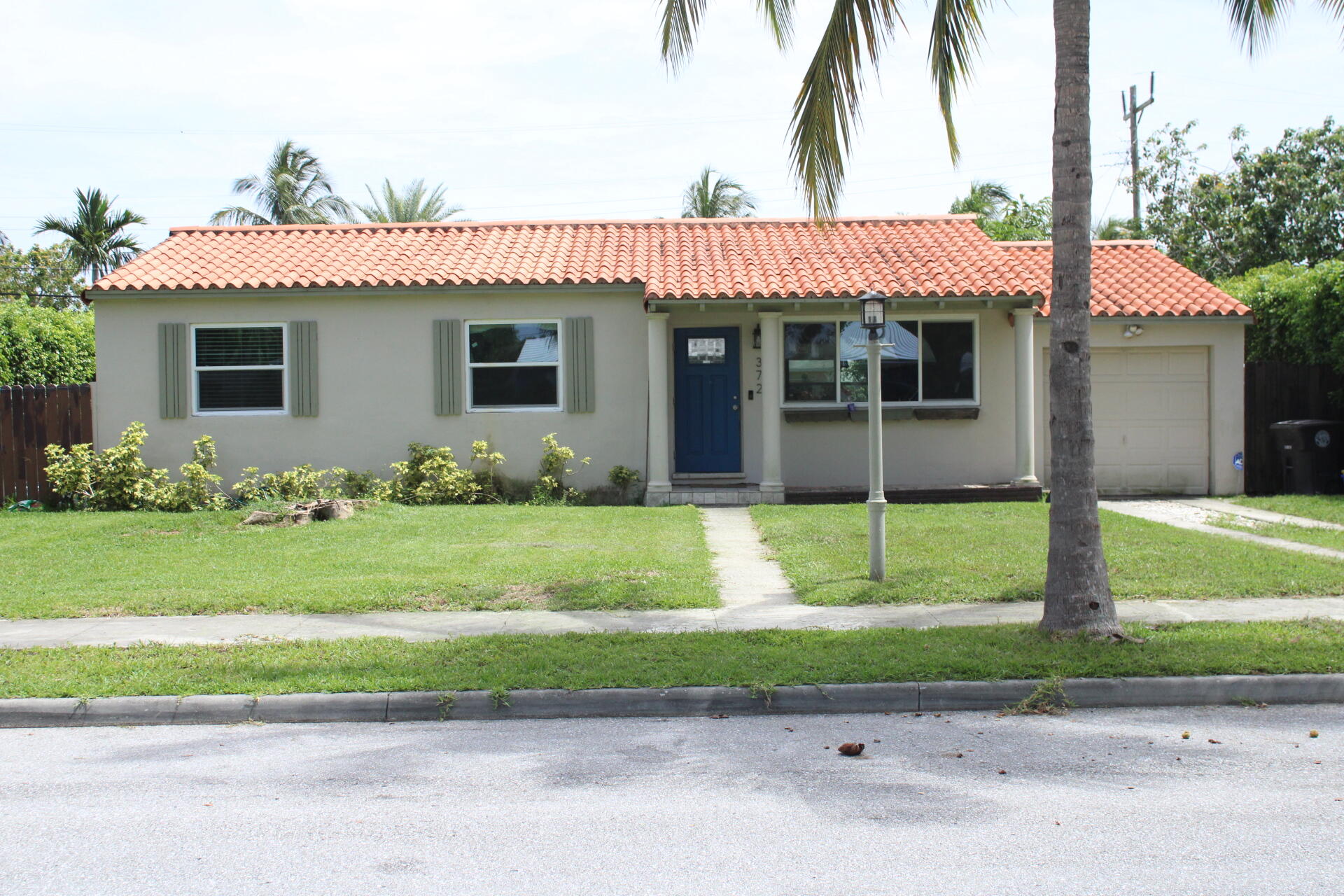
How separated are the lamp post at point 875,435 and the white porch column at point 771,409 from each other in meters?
5.81

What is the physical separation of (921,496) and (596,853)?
461 inches

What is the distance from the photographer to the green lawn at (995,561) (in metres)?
8.79

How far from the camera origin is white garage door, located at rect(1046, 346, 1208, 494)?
16516 mm

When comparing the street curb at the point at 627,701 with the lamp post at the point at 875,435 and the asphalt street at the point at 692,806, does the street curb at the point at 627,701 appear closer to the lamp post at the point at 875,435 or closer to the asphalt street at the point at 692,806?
the asphalt street at the point at 692,806

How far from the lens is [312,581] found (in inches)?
376

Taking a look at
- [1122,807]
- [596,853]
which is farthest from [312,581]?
[1122,807]

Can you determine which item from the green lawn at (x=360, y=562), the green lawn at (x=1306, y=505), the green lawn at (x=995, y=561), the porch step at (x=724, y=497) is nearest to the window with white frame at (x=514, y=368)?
the green lawn at (x=360, y=562)

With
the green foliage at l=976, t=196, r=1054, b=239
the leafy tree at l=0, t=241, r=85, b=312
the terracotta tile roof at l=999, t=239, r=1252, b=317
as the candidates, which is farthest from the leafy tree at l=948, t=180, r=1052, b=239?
the leafy tree at l=0, t=241, r=85, b=312

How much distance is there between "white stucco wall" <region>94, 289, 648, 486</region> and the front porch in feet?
2.31

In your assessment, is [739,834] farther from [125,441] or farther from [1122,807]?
[125,441]

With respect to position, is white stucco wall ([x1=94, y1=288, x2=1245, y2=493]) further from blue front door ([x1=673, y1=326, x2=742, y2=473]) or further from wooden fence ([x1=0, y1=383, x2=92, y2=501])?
wooden fence ([x1=0, y1=383, x2=92, y2=501])

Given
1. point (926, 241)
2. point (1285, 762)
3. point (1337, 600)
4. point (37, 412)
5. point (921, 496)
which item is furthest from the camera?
point (926, 241)

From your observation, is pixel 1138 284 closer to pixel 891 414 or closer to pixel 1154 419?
pixel 1154 419

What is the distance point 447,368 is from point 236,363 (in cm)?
320
